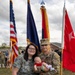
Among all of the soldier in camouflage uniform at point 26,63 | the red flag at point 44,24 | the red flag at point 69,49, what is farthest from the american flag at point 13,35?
the soldier in camouflage uniform at point 26,63

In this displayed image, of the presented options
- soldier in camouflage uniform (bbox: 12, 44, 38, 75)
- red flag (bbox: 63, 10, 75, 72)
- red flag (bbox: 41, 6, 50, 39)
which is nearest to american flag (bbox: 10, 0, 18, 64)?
red flag (bbox: 41, 6, 50, 39)

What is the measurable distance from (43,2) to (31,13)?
3.13 ft

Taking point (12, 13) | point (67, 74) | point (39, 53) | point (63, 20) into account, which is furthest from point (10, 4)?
point (67, 74)

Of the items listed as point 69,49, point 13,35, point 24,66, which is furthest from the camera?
point 13,35

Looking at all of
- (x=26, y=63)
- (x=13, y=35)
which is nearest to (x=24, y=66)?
(x=26, y=63)

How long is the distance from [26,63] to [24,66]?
0.20 feet

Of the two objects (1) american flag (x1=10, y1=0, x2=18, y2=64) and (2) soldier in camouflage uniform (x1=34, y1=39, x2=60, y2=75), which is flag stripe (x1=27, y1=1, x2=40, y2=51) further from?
(2) soldier in camouflage uniform (x1=34, y1=39, x2=60, y2=75)

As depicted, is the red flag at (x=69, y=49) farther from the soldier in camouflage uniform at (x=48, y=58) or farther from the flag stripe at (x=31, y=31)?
the soldier in camouflage uniform at (x=48, y=58)

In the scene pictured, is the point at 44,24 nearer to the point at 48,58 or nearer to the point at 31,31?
the point at 31,31

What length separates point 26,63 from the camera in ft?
15.4

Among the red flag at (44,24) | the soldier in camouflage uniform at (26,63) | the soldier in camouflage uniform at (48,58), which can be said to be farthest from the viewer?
the red flag at (44,24)

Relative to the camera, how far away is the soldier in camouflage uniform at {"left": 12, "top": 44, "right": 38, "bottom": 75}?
4.66 m

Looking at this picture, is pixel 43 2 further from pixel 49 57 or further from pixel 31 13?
pixel 49 57

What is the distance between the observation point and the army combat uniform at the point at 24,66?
15.3ft
